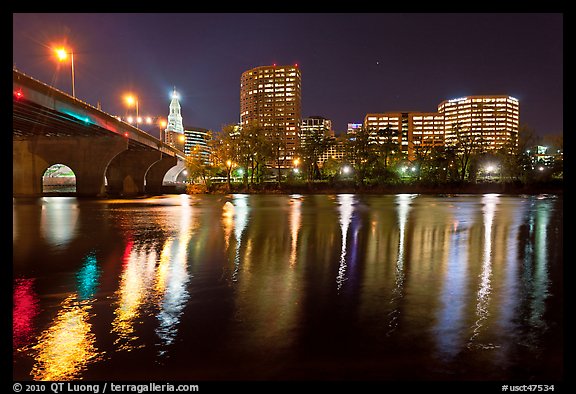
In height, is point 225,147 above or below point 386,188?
above

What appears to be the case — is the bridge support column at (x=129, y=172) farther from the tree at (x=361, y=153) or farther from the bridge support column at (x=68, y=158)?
the tree at (x=361, y=153)

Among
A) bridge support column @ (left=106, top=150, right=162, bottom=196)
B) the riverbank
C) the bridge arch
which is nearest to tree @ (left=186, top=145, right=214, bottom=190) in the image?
the riverbank

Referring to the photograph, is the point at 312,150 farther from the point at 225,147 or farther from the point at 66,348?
the point at 66,348

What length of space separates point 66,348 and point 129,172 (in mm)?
82938

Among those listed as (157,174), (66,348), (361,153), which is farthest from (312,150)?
(66,348)

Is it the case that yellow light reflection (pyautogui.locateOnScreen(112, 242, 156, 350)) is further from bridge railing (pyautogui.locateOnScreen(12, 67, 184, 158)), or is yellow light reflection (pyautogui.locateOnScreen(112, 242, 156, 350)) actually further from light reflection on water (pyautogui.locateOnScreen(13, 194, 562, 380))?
bridge railing (pyautogui.locateOnScreen(12, 67, 184, 158))

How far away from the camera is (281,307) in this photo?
25.5 feet

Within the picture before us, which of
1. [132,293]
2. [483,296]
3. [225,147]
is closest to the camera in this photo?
[483,296]

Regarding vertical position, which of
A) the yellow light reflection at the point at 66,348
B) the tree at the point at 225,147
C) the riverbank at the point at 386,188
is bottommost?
the yellow light reflection at the point at 66,348

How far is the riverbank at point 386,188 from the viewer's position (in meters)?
76.5

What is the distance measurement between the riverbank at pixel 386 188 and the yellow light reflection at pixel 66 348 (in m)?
72.0

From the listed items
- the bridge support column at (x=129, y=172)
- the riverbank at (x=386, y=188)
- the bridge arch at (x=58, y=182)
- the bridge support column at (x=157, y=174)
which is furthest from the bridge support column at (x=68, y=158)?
the bridge support column at (x=157, y=174)
